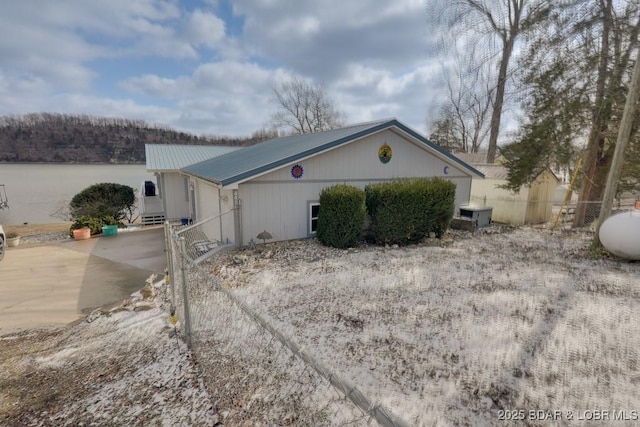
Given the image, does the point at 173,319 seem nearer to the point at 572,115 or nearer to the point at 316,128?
the point at 572,115

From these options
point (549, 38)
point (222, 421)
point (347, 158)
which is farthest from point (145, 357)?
point (549, 38)

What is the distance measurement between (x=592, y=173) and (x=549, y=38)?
5.78 meters

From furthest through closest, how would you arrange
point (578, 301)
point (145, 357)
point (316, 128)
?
point (316, 128), point (578, 301), point (145, 357)

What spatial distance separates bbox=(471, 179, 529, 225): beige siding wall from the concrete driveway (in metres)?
15.4

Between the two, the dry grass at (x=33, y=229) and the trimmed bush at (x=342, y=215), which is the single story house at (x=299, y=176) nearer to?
the trimmed bush at (x=342, y=215)

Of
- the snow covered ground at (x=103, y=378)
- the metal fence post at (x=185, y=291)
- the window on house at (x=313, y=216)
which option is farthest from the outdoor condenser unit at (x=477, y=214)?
the snow covered ground at (x=103, y=378)

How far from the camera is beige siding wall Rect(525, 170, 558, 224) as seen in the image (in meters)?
14.9

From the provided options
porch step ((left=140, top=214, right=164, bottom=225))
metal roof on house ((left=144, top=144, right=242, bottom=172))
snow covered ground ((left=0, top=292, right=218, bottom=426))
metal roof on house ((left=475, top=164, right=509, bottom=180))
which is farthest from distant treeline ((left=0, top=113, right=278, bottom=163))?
snow covered ground ((left=0, top=292, right=218, bottom=426))

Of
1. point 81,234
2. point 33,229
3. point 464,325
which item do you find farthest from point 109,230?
point 464,325

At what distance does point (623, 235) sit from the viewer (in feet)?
24.2

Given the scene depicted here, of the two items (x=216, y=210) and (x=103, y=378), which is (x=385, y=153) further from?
(x=103, y=378)

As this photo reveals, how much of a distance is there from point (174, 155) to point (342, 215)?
41.9 ft

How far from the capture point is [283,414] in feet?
9.35

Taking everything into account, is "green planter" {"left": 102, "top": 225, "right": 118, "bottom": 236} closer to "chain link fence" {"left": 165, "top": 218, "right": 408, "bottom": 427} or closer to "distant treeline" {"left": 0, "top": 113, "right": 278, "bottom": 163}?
"chain link fence" {"left": 165, "top": 218, "right": 408, "bottom": 427}
